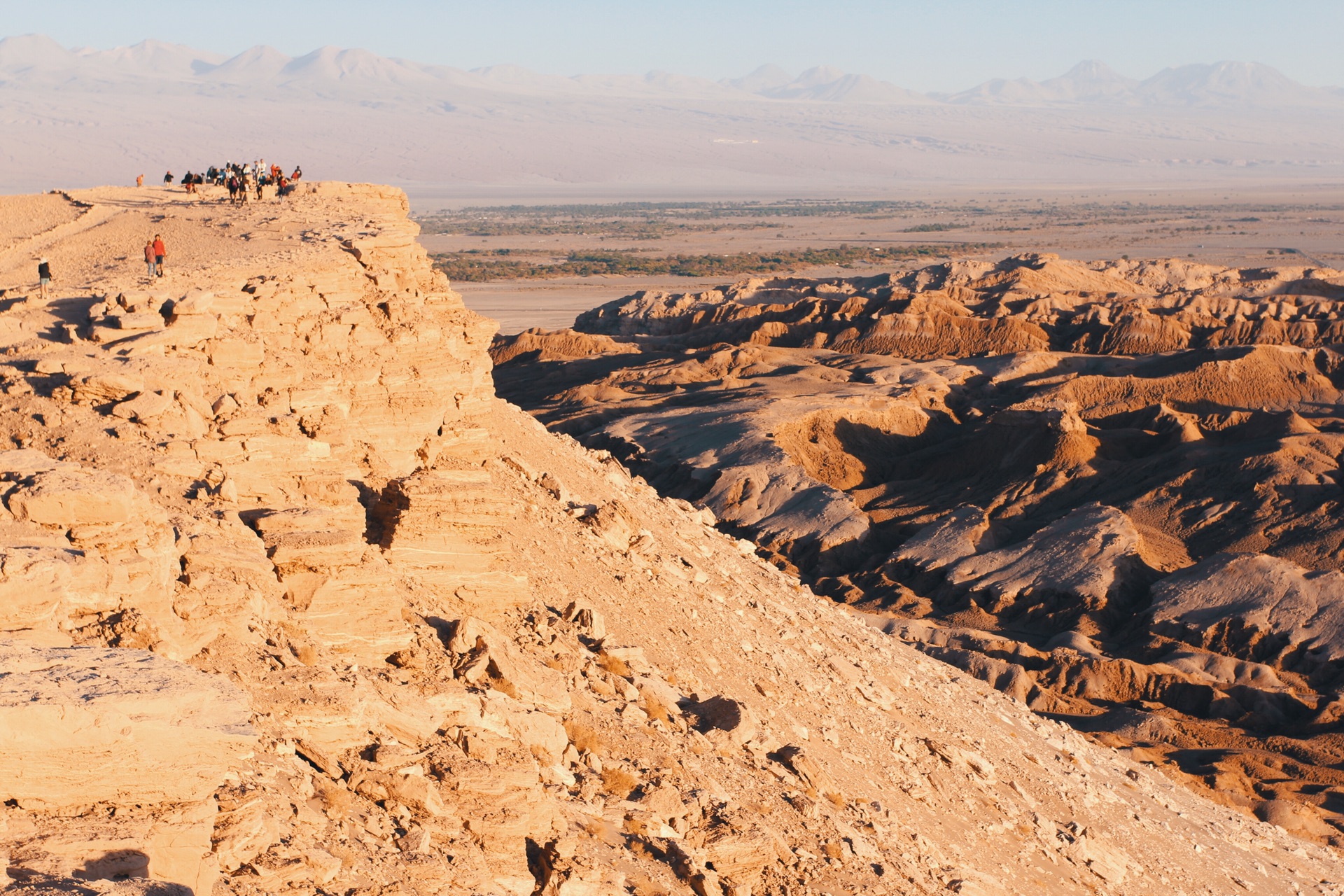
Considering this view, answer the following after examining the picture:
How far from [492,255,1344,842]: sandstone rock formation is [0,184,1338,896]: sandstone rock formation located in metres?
9.72

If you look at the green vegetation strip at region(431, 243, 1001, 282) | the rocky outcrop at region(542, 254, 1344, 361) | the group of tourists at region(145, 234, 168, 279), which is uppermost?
the group of tourists at region(145, 234, 168, 279)

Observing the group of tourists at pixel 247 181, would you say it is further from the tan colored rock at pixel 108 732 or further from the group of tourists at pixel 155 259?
the tan colored rock at pixel 108 732

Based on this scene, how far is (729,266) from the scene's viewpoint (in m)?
131

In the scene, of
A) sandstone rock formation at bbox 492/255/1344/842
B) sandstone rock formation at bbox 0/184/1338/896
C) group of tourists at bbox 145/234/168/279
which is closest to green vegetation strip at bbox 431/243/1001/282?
sandstone rock formation at bbox 492/255/1344/842

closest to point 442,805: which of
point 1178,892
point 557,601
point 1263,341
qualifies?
point 557,601

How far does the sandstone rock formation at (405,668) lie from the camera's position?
21.5 ft

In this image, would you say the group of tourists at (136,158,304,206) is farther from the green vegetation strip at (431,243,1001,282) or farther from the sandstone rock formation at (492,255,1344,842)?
the green vegetation strip at (431,243,1001,282)

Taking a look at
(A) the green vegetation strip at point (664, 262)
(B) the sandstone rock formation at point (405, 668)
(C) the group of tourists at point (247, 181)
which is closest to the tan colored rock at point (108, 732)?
(B) the sandstone rock formation at point (405, 668)

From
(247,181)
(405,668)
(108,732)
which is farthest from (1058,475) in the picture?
(108,732)

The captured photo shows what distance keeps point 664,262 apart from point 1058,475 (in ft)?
316

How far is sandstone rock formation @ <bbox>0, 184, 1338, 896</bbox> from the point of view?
6.56m

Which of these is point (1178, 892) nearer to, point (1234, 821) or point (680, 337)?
point (1234, 821)

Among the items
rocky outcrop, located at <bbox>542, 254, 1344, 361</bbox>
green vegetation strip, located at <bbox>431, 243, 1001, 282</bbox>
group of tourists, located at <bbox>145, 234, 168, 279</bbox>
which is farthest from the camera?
green vegetation strip, located at <bbox>431, 243, 1001, 282</bbox>

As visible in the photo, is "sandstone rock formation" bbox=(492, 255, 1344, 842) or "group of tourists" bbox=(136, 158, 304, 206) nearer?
"group of tourists" bbox=(136, 158, 304, 206)
